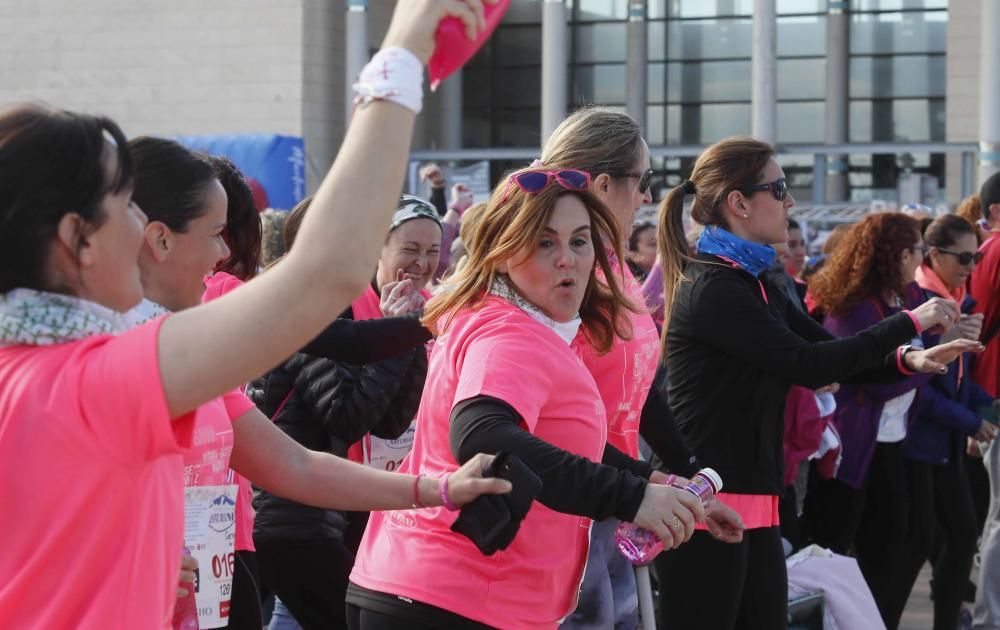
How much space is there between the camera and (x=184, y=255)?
285cm

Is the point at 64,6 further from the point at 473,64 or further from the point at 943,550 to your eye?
the point at 943,550

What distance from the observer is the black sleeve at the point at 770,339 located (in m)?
4.15

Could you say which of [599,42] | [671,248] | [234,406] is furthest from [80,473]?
[599,42]

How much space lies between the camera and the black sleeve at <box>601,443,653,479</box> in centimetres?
345

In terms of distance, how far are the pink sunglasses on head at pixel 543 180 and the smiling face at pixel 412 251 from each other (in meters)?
1.55

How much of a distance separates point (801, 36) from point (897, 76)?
1833mm

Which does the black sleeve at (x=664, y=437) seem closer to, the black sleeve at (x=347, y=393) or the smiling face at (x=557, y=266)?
the black sleeve at (x=347, y=393)

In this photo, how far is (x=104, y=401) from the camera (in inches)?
67.4

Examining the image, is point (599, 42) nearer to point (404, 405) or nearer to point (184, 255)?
point (404, 405)

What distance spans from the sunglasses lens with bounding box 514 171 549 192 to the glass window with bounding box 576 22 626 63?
23.4 metres

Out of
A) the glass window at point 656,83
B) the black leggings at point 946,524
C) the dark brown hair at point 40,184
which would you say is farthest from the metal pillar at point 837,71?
the dark brown hair at point 40,184

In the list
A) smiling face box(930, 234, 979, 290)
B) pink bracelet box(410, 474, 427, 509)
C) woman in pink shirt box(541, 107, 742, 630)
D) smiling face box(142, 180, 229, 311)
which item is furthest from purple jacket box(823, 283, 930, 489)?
pink bracelet box(410, 474, 427, 509)

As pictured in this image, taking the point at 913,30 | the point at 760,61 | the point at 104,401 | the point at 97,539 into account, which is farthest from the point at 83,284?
the point at 913,30

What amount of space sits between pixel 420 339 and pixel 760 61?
15.5 metres
